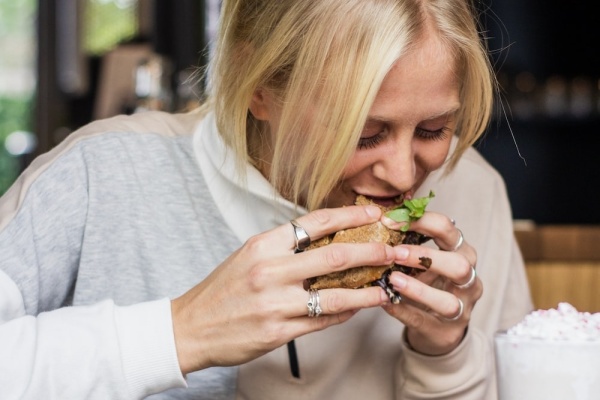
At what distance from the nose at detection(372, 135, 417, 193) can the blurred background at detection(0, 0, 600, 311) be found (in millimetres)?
2823

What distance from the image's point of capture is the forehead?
56.5 inches

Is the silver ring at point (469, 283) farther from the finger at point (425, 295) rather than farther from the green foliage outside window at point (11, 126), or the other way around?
the green foliage outside window at point (11, 126)

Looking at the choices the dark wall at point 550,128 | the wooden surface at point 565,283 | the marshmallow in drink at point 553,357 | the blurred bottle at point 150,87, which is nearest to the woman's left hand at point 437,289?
the marshmallow in drink at point 553,357

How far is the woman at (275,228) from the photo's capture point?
1.34m

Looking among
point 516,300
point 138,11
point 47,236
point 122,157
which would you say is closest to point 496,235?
point 516,300

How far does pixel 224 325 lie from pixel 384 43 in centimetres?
50

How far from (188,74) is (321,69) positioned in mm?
4121

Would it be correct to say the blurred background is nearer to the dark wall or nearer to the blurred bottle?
the dark wall

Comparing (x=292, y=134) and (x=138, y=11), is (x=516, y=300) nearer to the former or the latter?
(x=292, y=134)

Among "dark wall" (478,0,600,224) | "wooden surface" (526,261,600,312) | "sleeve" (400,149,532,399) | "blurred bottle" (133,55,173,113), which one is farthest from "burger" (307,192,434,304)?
"dark wall" (478,0,600,224)

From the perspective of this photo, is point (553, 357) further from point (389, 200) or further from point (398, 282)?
point (389, 200)

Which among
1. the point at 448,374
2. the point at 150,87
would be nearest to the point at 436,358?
the point at 448,374

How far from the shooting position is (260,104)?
5.45ft

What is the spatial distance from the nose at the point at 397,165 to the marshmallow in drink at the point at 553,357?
1.06ft
